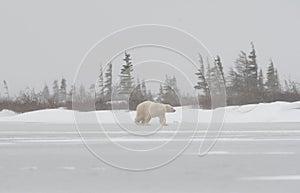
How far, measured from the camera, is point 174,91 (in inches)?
524

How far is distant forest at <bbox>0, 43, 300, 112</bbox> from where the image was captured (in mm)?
12922

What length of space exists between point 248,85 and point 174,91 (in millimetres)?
18284

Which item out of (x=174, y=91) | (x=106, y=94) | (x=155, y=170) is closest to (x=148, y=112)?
(x=174, y=91)

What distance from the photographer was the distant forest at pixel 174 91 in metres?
12.9

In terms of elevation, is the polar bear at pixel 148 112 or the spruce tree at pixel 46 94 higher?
the spruce tree at pixel 46 94

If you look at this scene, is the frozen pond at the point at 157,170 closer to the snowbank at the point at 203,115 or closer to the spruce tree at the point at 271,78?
the snowbank at the point at 203,115

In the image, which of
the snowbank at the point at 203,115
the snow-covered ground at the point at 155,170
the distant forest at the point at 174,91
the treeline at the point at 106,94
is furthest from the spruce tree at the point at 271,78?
the snow-covered ground at the point at 155,170

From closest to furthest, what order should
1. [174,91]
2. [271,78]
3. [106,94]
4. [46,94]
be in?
[174,91], [106,94], [46,94], [271,78]

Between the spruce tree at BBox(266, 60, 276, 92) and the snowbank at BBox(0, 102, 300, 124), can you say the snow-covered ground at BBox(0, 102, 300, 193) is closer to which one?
the snowbank at BBox(0, 102, 300, 124)

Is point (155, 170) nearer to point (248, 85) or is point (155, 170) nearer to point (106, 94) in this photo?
point (106, 94)

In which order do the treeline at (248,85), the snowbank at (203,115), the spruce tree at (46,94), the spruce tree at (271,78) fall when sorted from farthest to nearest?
1. the spruce tree at (271,78)
2. the spruce tree at (46,94)
3. the treeline at (248,85)
4. the snowbank at (203,115)

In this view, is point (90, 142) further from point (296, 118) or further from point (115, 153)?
point (296, 118)

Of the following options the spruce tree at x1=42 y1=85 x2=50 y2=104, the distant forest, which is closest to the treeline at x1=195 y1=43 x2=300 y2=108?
the distant forest

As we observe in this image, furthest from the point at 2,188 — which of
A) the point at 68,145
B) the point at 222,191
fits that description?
the point at 68,145
